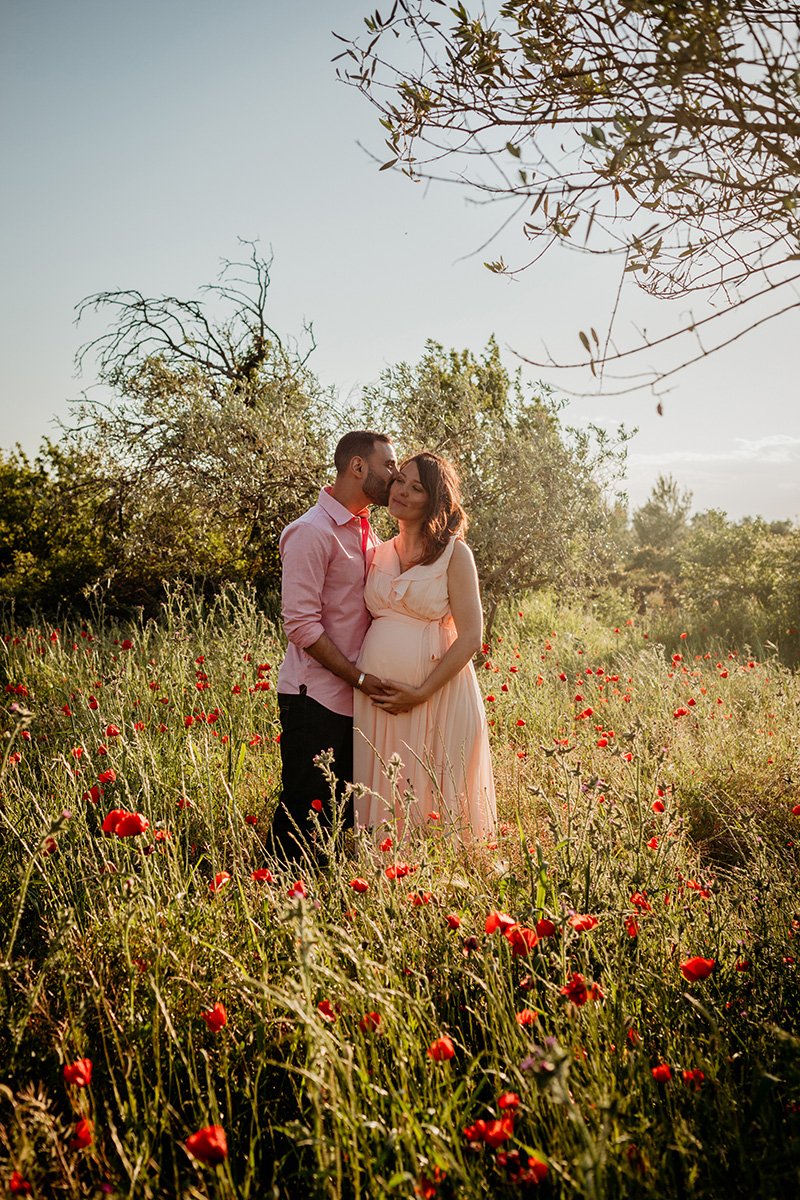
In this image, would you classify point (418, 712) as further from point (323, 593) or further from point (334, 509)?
point (334, 509)

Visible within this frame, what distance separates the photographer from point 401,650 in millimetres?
3703

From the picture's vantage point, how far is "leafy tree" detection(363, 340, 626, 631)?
9.09 meters

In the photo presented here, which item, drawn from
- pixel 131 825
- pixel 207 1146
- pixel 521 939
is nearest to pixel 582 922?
pixel 521 939

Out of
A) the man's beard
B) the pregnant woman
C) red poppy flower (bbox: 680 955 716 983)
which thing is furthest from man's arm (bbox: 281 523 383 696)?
red poppy flower (bbox: 680 955 716 983)

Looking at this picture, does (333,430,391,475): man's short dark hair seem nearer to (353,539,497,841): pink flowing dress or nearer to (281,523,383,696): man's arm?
(281,523,383,696): man's arm

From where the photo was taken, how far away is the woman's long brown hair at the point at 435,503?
3738 millimetres

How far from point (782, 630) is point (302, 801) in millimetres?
8234

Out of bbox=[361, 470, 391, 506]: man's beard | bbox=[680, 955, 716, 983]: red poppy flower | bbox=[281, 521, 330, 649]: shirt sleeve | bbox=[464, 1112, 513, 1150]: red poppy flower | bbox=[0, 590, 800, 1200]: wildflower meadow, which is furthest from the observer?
bbox=[361, 470, 391, 506]: man's beard

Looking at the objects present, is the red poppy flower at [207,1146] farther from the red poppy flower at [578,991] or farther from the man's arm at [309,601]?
the man's arm at [309,601]

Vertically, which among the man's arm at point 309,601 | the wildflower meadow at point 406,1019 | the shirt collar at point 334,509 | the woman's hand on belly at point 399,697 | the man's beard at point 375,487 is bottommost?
the wildflower meadow at point 406,1019

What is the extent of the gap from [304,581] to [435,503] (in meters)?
0.75

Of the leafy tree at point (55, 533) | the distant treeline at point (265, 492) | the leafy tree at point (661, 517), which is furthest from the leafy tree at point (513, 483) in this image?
the leafy tree at point (661, 517)

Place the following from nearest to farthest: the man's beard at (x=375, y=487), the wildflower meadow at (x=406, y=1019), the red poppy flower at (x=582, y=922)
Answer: the wildflower meadow at (x=406, y=1019) < the red poppy flower at (x=582, y=922) < the man's beard at (x=375, y=487)

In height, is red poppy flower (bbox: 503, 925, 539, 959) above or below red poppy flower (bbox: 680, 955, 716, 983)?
above
